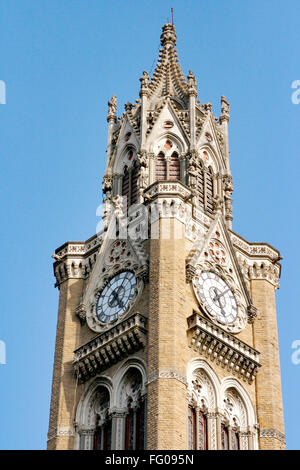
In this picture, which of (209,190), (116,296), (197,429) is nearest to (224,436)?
(197,429)

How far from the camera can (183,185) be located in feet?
185

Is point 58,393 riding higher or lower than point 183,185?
lower

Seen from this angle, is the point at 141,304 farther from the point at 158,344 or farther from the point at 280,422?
the point at 280,422

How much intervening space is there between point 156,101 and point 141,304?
13341mm

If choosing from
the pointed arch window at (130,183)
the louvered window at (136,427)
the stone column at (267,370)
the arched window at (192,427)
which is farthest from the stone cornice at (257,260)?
the louvered window at (136,427)

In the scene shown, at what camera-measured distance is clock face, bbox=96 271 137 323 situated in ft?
180

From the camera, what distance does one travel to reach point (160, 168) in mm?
60531

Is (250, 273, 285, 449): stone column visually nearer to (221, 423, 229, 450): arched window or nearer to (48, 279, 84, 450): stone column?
(221, 423, 229, 450): arched window

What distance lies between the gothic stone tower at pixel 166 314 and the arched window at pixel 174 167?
0.18ft

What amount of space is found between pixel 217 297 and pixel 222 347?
2.70 meters

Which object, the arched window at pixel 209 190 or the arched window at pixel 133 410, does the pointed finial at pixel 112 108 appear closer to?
the arched window at pixel 209 190

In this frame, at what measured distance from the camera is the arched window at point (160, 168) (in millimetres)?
60156

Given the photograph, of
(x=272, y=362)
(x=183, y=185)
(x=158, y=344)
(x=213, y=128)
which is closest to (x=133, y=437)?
(x=158, y=344)
